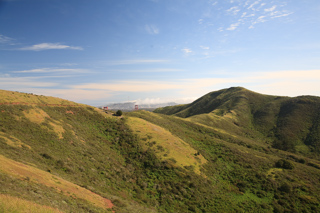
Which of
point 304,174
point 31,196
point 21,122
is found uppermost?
point 21,122

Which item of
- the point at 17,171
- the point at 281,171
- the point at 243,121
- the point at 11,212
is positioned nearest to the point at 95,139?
the point at 17,171

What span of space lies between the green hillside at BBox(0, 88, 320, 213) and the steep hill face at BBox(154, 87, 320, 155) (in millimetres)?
44794

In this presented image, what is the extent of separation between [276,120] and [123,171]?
13180cm

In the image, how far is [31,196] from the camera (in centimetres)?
1201

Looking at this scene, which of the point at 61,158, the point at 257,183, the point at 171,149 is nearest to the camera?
the point at 61,158

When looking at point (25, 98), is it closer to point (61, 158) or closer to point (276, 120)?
point (61, 158)

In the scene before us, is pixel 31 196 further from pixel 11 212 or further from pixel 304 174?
pixel 304 174

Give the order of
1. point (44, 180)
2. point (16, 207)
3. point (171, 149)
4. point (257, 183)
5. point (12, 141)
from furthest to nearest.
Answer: point (171, 149) < point (257, 183) < point (12, 141) < point (44, 180) < point (16, 207)

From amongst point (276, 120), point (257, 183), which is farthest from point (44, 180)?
point (276, 120)

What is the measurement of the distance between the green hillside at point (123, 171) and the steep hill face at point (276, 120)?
44794 mm

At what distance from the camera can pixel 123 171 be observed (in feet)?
102

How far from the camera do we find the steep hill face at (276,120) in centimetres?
8925

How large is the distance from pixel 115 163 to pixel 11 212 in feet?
82.0

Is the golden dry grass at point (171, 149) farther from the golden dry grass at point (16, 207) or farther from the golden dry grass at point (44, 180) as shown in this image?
the golden dry grass at point (16, 207)
